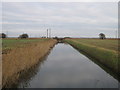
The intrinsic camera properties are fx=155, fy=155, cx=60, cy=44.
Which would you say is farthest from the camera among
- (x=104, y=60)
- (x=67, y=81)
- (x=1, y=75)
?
(x=104, y=60)

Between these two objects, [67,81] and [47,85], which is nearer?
[47,85]

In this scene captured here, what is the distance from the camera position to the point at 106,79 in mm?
9406

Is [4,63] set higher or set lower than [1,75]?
higher

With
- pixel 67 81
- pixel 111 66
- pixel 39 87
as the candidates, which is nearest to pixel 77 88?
pixel 67 81

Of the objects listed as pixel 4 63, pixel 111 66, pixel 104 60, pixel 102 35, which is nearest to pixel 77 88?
pixel 4 63

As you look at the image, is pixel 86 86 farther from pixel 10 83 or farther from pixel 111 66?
pixel 111 66

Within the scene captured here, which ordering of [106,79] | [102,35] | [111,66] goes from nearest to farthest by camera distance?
[106,79], [111,66], [102,35]

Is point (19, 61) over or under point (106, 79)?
over

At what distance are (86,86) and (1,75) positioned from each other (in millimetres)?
4088

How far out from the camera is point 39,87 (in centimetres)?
758

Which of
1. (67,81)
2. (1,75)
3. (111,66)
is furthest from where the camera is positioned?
(111,66)

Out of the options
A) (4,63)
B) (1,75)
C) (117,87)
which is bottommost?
(117,87)

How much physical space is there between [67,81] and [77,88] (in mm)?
1147

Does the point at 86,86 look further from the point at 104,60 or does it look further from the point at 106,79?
the point at 104,60
